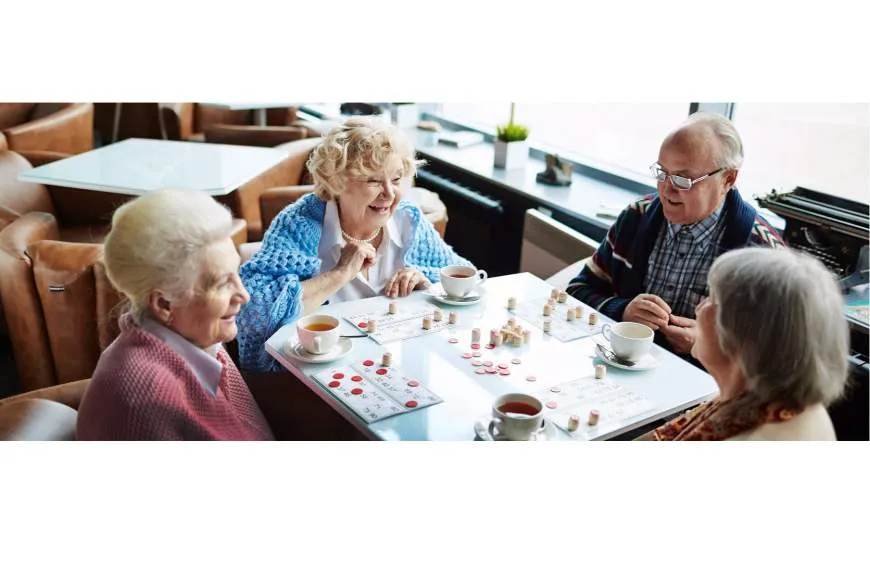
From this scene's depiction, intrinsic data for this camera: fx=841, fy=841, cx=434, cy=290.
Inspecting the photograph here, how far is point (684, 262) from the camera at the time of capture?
2.43 metres

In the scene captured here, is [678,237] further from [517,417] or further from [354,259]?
[517,417]

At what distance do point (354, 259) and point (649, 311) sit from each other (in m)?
0.83

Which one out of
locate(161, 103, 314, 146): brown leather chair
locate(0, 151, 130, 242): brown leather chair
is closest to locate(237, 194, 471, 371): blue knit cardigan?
locate(0, 151, 130, 242): brown leather chair

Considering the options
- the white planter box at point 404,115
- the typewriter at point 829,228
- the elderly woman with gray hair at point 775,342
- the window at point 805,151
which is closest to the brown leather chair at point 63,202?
the white planter box at point 404,115

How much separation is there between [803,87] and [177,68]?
4.00 feet

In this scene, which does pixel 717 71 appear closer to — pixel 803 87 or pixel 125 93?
pixel 803 87

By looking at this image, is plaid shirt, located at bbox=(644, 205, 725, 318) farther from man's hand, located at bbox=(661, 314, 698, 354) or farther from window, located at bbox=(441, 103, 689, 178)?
window, located at bbox=(441, 103, 689, 178)

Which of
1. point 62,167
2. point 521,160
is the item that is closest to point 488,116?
point 521,160

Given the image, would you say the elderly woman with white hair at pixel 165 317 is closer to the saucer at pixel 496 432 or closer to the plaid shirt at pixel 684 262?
the saucer at pixel 496 432

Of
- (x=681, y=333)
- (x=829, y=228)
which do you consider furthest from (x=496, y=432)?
(x=829, y=228)

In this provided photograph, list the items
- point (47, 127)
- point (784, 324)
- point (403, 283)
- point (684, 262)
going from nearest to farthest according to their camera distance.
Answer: point (784, 324), point (403, 283), point (684, 262), point (47, 127)

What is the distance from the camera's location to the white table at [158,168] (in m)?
3.29

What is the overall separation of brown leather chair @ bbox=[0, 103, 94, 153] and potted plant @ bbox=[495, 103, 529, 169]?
2.35 meters

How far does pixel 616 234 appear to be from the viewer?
256 cm
